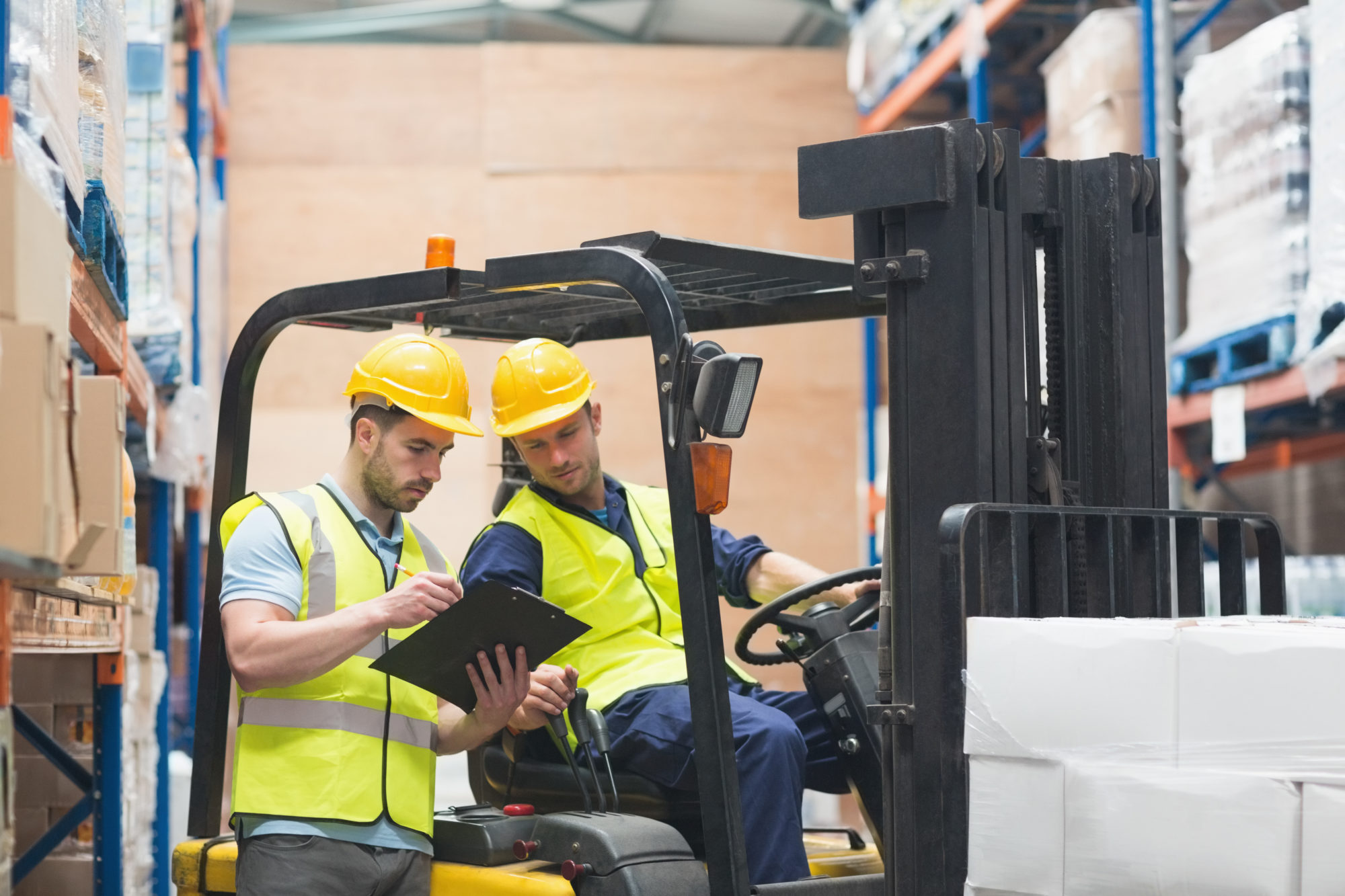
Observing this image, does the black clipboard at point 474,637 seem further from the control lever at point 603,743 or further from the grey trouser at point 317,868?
the grey trouser at point 317,868

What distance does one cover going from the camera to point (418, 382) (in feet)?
10.1

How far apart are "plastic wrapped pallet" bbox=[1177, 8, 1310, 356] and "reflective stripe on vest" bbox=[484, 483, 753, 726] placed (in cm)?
347

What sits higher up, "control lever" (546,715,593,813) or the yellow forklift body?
"control lever" (546,715,593,813)

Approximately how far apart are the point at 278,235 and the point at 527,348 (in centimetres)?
661

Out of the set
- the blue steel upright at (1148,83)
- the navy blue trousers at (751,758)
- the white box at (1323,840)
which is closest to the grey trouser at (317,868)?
the navy blue trousers at (751,758)

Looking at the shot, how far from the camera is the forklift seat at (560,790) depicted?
302 centimetres

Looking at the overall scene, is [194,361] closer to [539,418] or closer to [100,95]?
[100,95]

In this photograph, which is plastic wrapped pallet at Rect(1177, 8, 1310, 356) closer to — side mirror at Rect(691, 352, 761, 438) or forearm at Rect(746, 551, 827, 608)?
forearm at Rect(746, 551, 827, 608)

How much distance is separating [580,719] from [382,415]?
2.47ft

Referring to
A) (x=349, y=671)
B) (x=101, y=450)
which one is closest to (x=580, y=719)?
(x=349, y=671)

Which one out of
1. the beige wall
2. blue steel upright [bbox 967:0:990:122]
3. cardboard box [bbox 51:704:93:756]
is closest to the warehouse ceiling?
the beige wall

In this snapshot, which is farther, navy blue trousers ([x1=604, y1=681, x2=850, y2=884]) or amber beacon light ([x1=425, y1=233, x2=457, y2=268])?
amber beacon light ([x1=425, y1=233, x2=457, y2=268])

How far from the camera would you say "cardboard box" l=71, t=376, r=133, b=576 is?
83.5 inches

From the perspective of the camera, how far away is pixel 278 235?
371 inches
